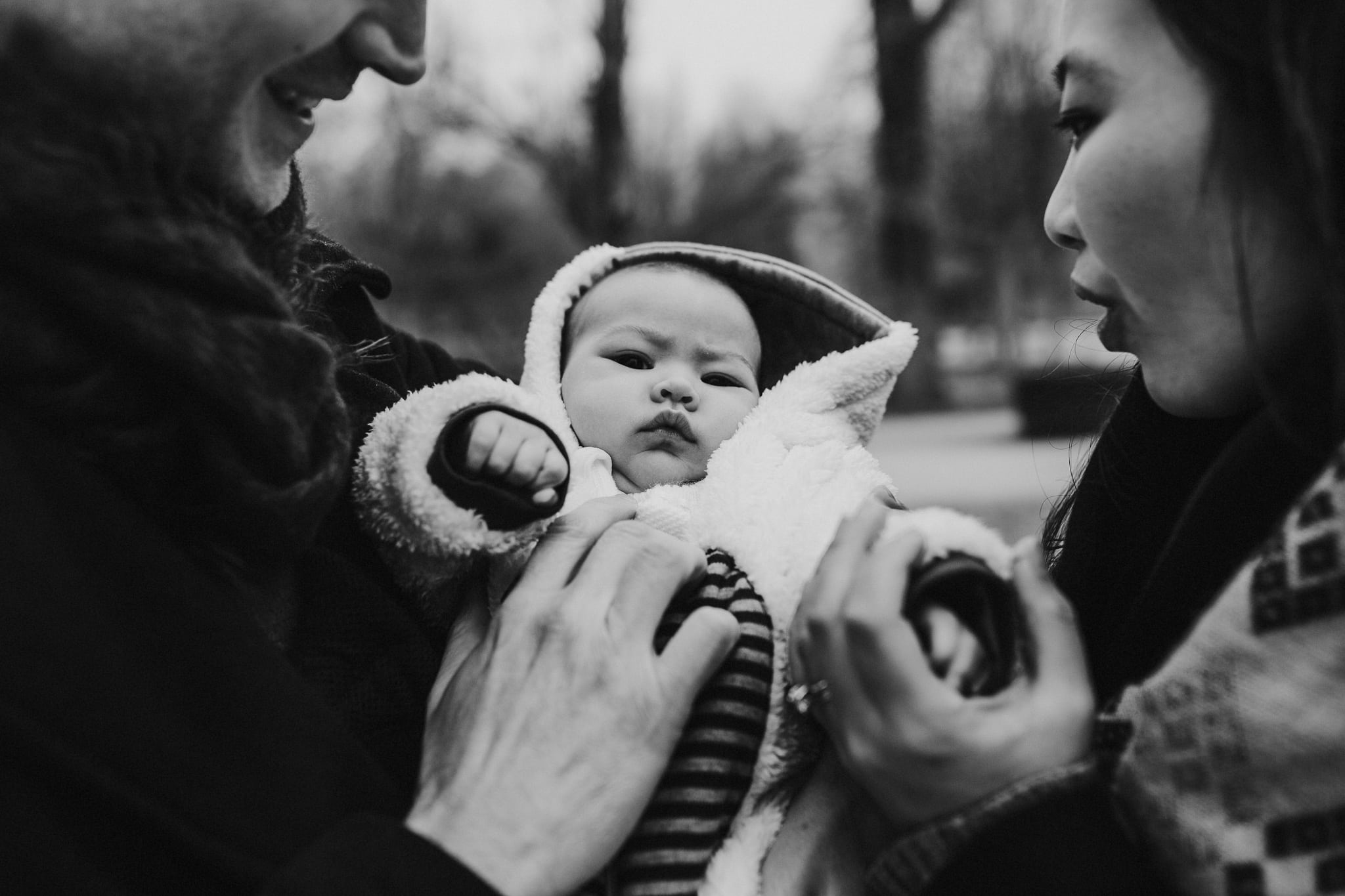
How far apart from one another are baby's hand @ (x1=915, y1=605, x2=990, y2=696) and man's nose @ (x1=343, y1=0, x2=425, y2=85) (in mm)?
936

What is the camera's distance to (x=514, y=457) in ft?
4.91

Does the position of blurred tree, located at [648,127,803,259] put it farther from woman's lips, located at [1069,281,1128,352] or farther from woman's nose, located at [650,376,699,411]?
woman's lips, located at [1069,281,1128,352]

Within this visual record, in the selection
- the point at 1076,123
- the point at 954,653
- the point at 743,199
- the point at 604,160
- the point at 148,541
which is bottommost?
the point at 954,653

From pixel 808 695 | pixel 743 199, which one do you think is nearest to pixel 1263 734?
pixel 808 695

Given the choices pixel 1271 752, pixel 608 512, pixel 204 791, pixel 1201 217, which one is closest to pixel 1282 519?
pixel 1271 752

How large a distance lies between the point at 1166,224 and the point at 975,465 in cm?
924

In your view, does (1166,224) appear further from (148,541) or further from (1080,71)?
(148,541)

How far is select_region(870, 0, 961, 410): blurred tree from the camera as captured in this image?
13.7 m

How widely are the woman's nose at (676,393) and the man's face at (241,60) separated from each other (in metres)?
0.73

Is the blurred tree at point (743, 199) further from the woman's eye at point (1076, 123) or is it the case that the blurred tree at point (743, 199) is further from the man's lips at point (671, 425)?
the woman's eye at point (1076, 123)

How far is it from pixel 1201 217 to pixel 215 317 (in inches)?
42.5

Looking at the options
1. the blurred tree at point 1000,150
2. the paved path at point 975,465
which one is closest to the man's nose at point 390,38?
the paved path at point 975,465

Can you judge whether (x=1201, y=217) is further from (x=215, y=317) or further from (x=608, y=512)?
(x=215, y=317)

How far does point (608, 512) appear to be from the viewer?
5.29 ft
